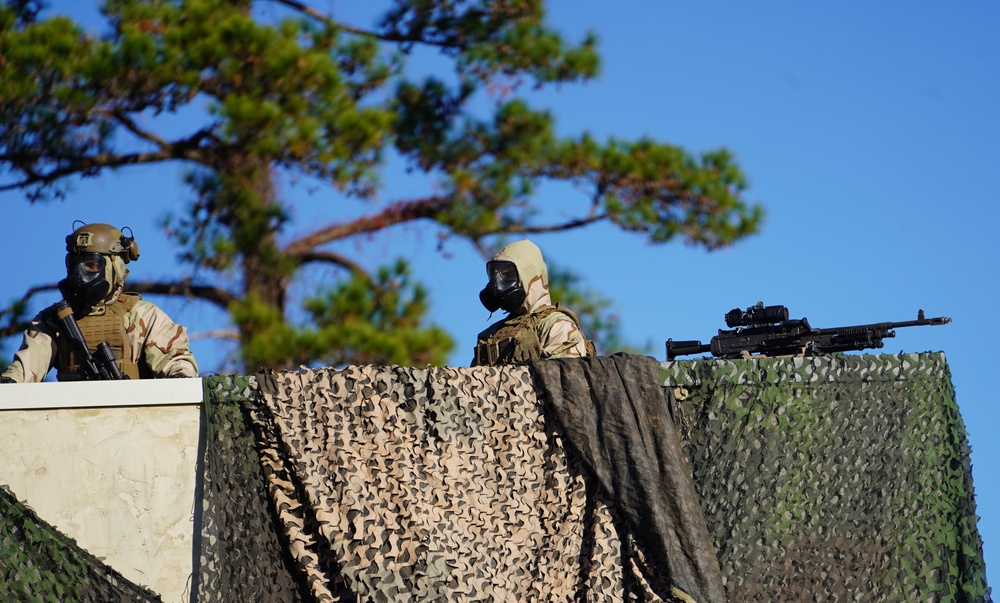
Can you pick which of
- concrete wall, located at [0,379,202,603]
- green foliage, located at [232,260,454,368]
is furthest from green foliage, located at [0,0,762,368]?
concrete wall, located at [0,379,202,603]

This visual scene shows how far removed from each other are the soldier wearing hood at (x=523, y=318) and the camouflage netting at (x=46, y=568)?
2249 mm

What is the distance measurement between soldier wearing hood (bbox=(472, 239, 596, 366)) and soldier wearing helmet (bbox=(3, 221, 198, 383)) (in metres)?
1.51

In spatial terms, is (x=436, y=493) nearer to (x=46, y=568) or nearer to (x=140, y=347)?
(x=46, y=568)

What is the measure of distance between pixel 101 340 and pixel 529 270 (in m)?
2.17

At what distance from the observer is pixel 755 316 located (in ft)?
25.6

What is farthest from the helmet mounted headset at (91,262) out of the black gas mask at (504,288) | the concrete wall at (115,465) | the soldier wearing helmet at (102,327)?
the black gas mask at (504,288)

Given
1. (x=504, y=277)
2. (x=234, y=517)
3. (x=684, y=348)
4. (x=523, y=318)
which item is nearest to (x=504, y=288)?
(x=504, y=277)

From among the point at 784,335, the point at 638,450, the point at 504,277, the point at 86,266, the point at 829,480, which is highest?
the point at 86,266

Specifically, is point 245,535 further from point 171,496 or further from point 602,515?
point 602,515

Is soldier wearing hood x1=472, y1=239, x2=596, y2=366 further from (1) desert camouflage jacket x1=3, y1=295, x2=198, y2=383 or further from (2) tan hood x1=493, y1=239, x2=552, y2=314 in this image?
(1) desert camouflage jacket x1=3, y1=295, x2=198, y2=383

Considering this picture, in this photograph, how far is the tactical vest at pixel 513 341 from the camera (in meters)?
7.49

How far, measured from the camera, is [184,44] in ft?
40.2

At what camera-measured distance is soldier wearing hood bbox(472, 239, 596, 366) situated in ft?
24.6

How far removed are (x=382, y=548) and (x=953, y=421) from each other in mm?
2671
